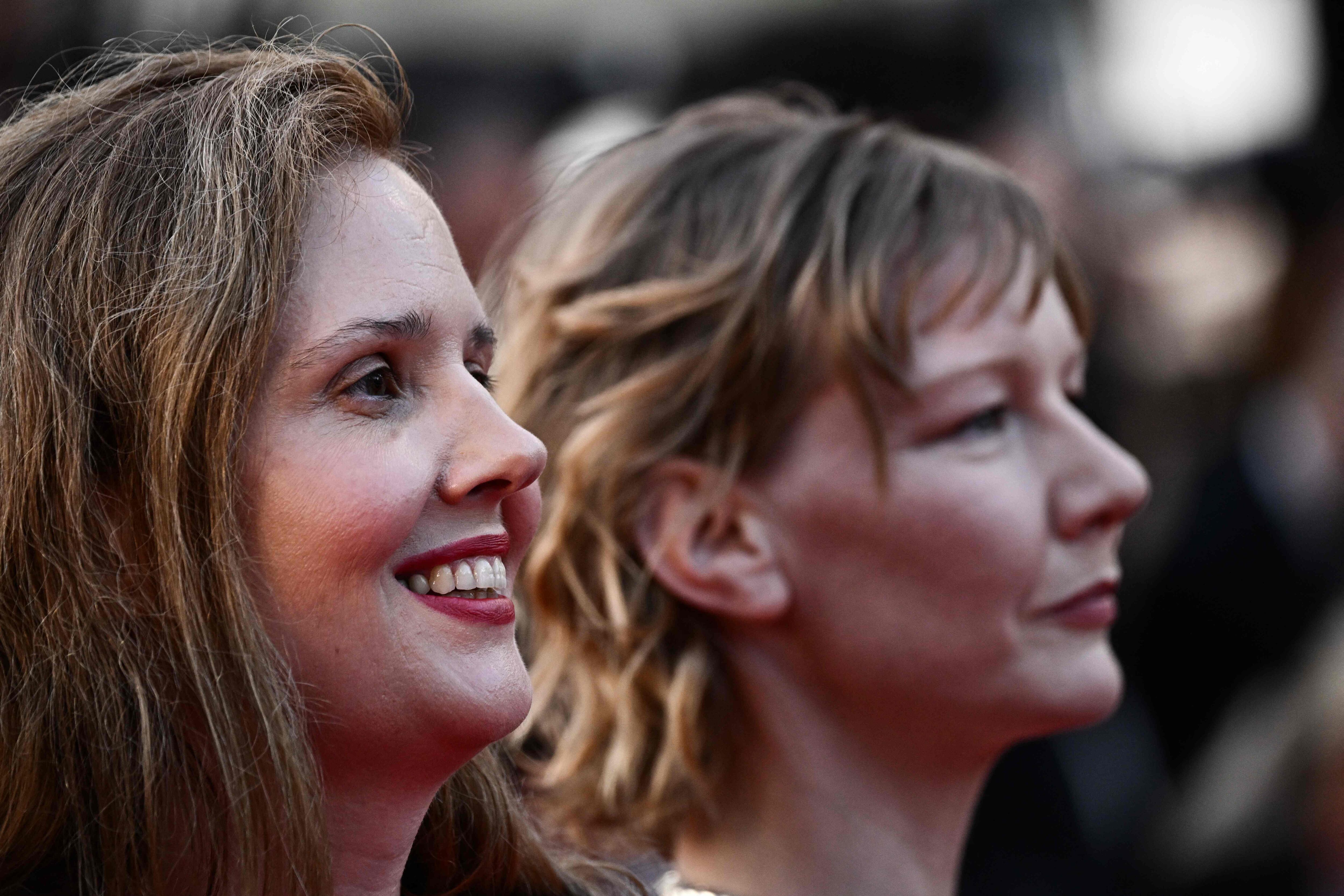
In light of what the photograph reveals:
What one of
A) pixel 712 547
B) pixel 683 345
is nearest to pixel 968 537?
pixel 712 547

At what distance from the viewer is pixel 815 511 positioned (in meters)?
2.30

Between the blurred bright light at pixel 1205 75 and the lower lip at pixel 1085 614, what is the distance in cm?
334

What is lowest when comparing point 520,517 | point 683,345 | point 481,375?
point 683,345

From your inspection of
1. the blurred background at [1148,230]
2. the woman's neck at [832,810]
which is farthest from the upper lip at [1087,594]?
the blurred background at [1148,230]

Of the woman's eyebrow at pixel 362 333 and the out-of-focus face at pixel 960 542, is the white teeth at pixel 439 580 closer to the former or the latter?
the woman's eyebrow at pixel 362 333

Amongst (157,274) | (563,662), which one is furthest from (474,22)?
(157,274)

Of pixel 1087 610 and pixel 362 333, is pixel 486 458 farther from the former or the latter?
pixel 1087 610

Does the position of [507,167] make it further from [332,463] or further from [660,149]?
[332,463]

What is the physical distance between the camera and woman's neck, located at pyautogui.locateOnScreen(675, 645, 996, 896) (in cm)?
231

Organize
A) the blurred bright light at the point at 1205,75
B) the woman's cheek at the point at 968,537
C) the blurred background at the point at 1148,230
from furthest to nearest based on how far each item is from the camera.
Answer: the blurred bright light at the point at 1205,75
the blurred background at the point at 1148,230
the woman's cheek at the point at 968,537

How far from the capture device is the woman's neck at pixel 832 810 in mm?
2312

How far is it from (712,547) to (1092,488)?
0.59 m

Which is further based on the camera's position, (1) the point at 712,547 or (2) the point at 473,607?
(1) the point at 712,547

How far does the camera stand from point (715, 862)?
2.37 metres
